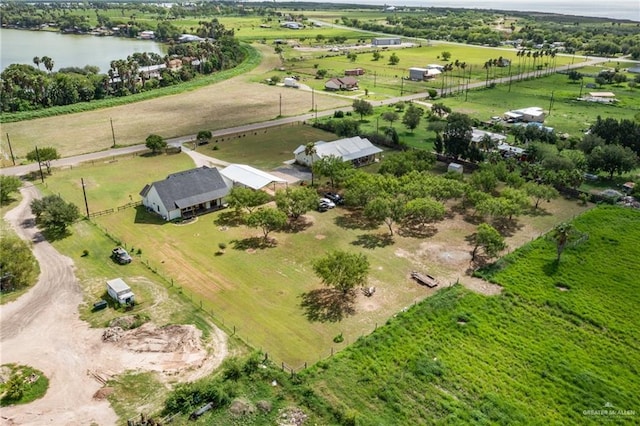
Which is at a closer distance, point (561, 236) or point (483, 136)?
point (561, 236)

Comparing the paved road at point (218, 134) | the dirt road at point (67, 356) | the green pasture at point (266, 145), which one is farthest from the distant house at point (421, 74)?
the dirt road at point (67, 356)

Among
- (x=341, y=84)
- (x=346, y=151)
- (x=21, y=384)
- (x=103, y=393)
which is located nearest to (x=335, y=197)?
(x=346, y=151)

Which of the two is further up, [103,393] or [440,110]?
[440,110]

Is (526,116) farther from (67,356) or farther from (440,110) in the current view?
(67,356)

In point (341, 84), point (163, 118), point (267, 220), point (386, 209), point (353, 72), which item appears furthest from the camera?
point (353, 72)

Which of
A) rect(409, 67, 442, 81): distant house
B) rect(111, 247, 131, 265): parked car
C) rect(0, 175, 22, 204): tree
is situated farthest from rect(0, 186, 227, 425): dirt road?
rect(409, 67, 442, 81): distant house

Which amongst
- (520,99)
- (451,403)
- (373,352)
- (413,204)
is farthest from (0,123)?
(520,99)

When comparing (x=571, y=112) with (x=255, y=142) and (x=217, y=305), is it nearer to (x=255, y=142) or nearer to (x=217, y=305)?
(x=255, y=142)
